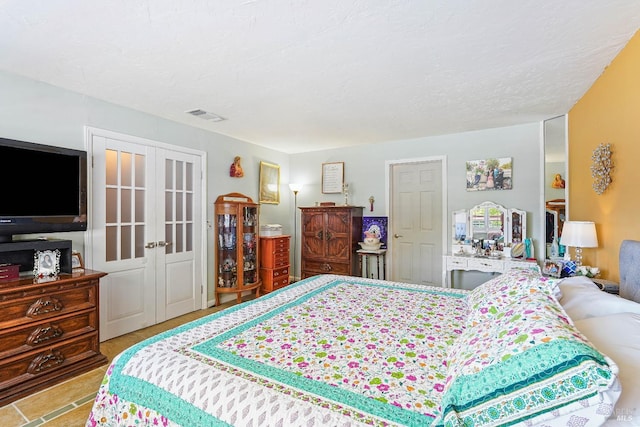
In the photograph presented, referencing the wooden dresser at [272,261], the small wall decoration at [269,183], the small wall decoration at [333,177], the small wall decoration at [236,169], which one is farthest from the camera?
the small wall decoration at [333,177]

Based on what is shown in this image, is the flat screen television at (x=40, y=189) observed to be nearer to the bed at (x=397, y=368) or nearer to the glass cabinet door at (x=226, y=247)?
the glass cabinet door at (x=226, y=247)

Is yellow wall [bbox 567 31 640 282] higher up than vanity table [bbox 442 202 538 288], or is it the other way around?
yellow wall [bbox 567 31 640 282]

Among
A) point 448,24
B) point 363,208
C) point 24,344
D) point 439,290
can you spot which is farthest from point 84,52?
point 363,208

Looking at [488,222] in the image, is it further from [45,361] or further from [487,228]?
[45,361]

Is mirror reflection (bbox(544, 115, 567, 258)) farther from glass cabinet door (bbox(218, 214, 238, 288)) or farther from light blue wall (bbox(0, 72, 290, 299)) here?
light blue wall (bbox(0, 72, 290, 299))

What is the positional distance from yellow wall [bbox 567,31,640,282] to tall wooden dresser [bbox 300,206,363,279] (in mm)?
2585

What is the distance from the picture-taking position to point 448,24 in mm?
1830

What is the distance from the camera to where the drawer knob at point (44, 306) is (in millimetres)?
2229

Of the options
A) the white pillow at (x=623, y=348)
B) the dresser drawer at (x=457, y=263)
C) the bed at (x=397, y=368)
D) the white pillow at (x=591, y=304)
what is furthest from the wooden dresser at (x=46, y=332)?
the dresser drawer at (x=457, y=263)

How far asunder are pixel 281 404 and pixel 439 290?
1.77 meters

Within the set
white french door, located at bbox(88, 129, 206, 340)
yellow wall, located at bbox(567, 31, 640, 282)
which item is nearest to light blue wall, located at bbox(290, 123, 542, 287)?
yellow wall, located at bbox(567, 31, 640, 282)

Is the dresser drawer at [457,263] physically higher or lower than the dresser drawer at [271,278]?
higher

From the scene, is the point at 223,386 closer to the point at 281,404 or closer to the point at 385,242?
the point at 281,404

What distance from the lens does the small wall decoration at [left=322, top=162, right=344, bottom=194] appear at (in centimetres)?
513
